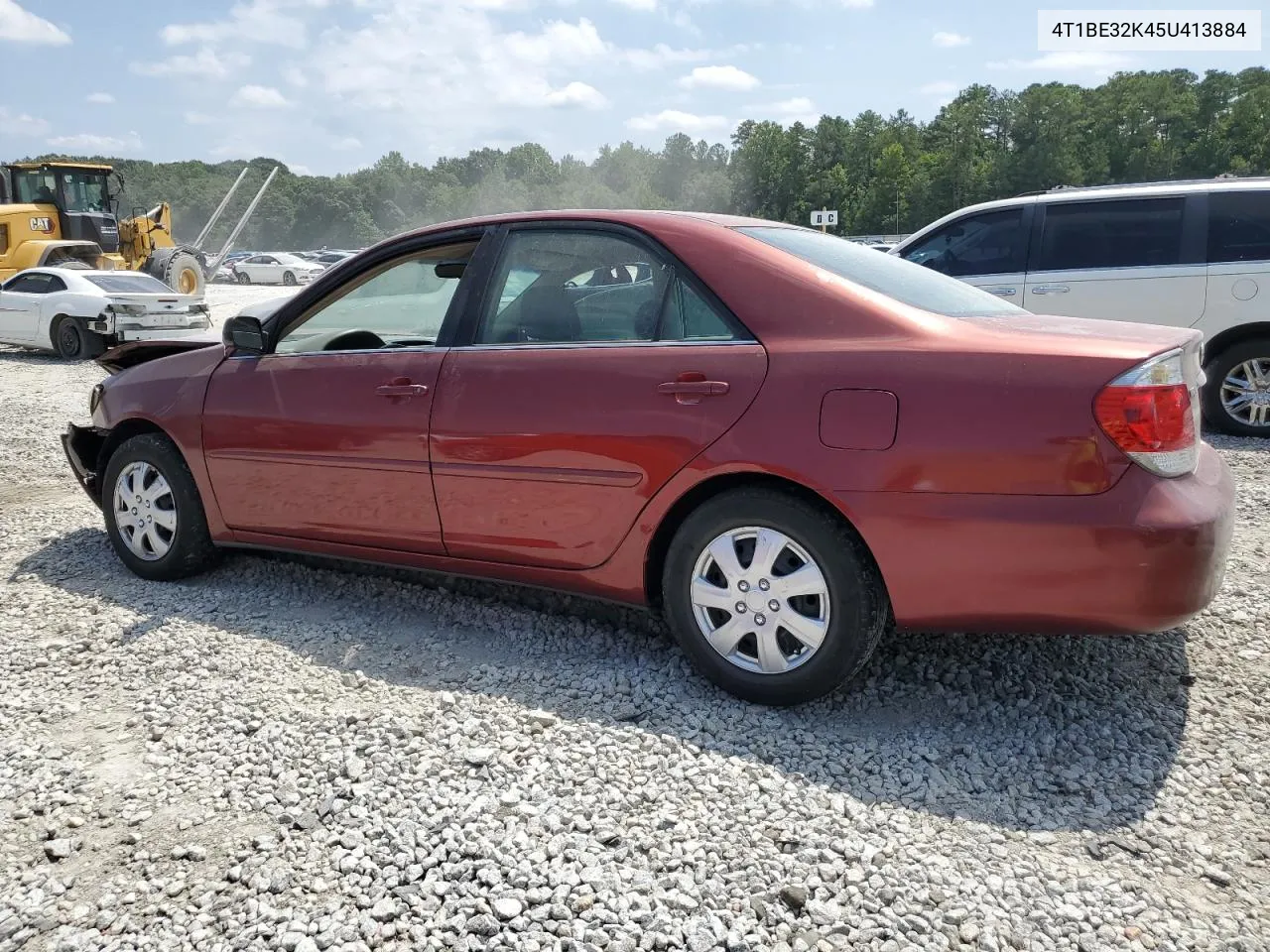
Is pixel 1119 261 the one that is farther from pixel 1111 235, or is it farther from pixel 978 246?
pixel 978 246

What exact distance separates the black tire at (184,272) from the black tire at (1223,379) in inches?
770

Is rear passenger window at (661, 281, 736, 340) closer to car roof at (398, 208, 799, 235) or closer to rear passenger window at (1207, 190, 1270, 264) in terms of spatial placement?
car roof at (398, 208, 799, 235)

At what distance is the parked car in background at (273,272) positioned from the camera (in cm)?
4609

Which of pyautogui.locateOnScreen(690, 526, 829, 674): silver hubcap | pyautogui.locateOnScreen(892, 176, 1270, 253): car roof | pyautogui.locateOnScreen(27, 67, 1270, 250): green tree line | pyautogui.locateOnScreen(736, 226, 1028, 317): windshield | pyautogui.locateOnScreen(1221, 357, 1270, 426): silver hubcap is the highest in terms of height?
pyautogui.locateOnScreen(27, 67, 1270, 250): green tree line

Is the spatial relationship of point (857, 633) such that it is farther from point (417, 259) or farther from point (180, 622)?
point (180, 622)

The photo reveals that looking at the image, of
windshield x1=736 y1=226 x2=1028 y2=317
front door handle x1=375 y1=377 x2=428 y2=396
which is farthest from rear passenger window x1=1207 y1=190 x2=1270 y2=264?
front door handle x1=375 y1=377 x2=428 y2=396

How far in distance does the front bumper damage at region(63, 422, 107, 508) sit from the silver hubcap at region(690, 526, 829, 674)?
342cm

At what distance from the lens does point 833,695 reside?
3.23m

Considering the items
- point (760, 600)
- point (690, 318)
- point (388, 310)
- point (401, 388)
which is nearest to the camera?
point (760, 600)

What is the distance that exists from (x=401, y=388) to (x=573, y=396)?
773mm

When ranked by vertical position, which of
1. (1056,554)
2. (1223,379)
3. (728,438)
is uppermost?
(728,438)

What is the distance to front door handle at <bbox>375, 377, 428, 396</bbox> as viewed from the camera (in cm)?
360

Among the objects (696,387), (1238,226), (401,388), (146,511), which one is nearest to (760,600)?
(696,387)

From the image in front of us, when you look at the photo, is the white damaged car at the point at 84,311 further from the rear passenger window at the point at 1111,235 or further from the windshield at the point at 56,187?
the rear passenger window at the point at 1111,235
